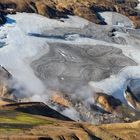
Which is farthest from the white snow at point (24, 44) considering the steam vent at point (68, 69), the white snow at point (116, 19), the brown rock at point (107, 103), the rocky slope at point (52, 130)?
the rocky slope at point (52, 130)

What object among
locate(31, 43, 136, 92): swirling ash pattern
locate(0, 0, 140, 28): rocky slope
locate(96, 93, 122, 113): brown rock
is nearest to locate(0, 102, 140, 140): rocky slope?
locate(96, 93, 122, 113): brown rock

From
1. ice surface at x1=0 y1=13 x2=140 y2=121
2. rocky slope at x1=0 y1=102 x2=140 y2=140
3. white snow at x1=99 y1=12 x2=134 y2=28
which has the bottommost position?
white snow at x1=99 y1=12 x2=134 y2=28

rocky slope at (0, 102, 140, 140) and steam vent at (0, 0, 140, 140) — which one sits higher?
rocky slope at (0, 102, 140, 140)

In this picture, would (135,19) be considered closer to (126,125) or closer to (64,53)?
(64,53)

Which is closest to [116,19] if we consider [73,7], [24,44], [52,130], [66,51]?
[73,7]

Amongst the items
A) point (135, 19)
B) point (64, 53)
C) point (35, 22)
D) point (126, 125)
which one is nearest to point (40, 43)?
point (64, 53)

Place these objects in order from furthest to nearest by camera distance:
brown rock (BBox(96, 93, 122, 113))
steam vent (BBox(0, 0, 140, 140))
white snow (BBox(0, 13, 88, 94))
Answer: white snow (BBox(0, 13, 88, 94)) → brown rock (BBox(96, 93, 122, 113)) → steam vent (BBox(0, 0, 140, 140))

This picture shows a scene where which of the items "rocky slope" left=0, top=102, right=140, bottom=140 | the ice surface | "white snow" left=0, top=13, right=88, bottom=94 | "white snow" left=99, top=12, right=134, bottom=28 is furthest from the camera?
"white snow" left=99, top=12, right=134, bottom=28

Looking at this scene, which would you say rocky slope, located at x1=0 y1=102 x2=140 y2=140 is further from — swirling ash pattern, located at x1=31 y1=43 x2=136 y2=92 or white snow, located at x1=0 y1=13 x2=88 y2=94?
swirling ash pattern, located at x1=31 y1=43 x2=136 y2=92
